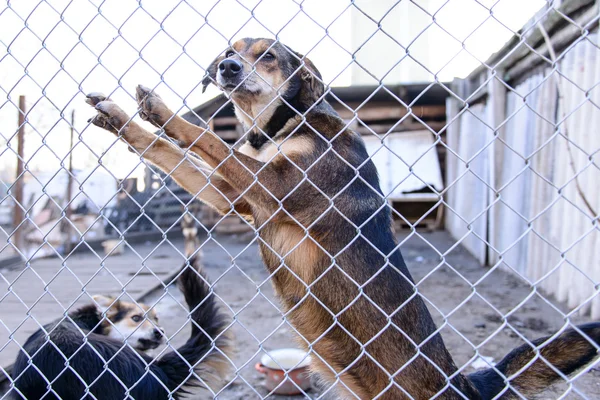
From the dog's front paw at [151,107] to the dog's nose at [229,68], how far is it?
518 millimetres

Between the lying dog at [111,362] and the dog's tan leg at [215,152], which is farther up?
the dog's tan leg at [215,152]

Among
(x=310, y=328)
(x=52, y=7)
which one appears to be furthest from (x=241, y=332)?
(x=52, y=7)

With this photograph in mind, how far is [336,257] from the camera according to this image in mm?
2156

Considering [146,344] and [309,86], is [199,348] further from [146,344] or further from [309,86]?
[309,86]

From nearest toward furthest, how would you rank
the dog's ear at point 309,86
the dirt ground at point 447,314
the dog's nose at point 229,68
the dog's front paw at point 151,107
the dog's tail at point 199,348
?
the dog's front paw at point 151,107
the dog's nose at point 229,68
the dog's ear at point 309,86
the dog's tail at point 199,348
the dirt ground at point 447,314

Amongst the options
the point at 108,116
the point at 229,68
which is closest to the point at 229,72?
the point at 229,68

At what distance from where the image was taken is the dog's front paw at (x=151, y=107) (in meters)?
2.04

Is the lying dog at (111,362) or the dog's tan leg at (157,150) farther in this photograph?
the lying dog at (111,362)

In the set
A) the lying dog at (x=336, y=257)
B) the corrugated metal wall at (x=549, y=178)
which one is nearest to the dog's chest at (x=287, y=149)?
the lying dog at (x=336, y=257)

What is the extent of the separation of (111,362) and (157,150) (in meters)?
1.26

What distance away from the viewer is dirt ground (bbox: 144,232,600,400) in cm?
345

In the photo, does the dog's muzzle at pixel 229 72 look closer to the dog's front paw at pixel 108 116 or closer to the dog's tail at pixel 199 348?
the dog's front paw at pixel 108 116

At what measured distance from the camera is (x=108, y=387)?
8.73 feet

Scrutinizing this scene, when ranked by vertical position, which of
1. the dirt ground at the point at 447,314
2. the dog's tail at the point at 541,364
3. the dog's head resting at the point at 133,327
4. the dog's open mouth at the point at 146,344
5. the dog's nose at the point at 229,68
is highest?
the dog's nose at the point at 229,68
